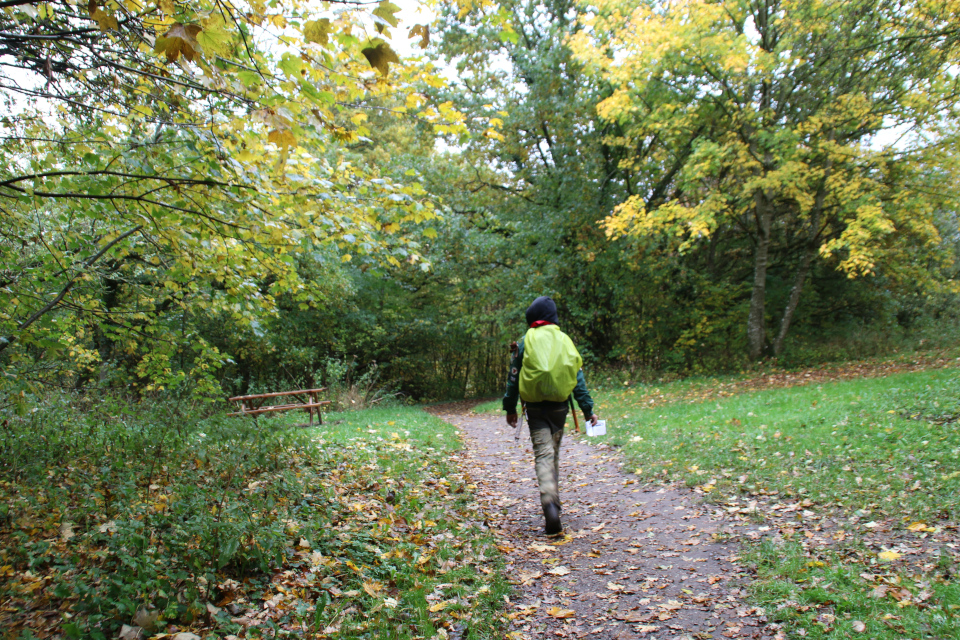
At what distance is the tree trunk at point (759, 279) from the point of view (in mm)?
14719

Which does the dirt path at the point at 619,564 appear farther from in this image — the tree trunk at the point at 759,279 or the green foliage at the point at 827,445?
the tree trunk at the point at 759,279

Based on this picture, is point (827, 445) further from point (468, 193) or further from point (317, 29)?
point (468, 193)

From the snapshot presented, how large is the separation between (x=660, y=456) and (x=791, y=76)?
11.5m

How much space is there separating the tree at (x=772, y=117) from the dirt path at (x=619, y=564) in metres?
9.15

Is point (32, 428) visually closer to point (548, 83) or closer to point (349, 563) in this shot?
point (349, 563)

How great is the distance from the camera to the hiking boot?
4.62 meters

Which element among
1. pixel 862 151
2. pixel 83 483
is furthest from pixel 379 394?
pixel 862 151

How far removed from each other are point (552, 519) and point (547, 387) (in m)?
1.18

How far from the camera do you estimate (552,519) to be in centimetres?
462

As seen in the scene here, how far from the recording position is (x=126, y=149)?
173 inches

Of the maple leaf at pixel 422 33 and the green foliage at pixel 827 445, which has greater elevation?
the maple leaf at pixel 422 33

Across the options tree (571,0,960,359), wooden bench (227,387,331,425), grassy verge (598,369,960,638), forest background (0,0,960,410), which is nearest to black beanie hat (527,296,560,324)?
forest background (0,0,960,410)

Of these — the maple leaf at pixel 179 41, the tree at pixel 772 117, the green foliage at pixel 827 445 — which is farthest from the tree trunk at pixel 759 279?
the maple leaf at pixel 179 41

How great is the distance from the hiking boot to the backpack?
0.95 meters
